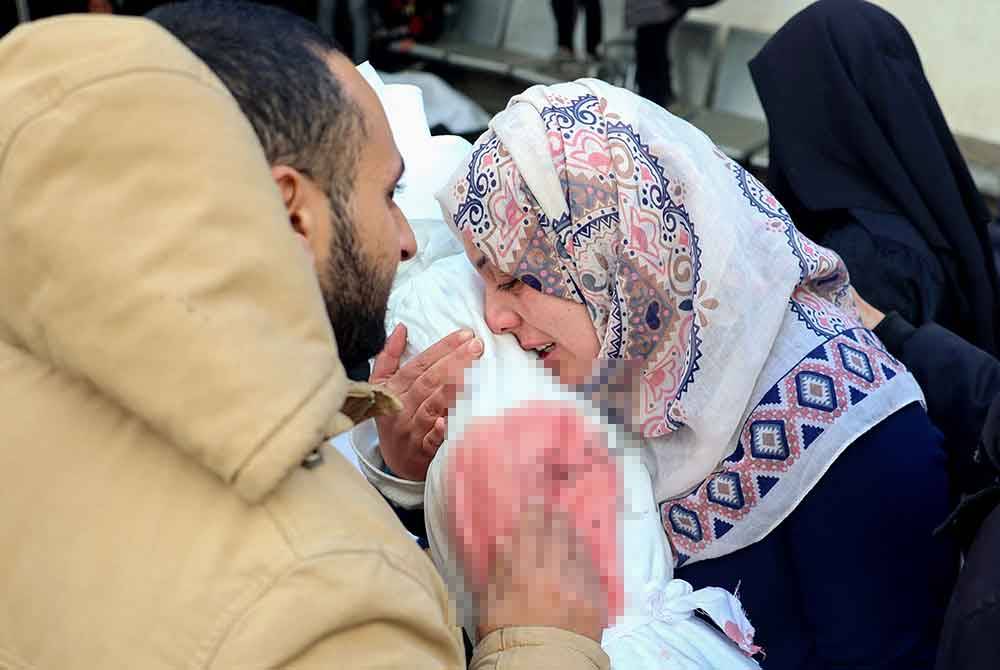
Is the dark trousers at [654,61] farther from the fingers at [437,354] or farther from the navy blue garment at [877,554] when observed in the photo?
the navy blue garment at [877,554]

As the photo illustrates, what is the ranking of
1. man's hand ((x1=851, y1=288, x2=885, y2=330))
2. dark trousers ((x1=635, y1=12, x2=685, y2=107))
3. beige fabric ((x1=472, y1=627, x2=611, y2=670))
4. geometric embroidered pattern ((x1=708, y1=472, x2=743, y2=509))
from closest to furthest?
beige fabric ((x1=472, y1=627, x2=611, y2=670))
geometric embroidered pattern ((x1=708, y1=472, x2=743, y2=509))
man's hand ((x1=851, y1=288, x2=885, y2=330))
dark trousers ((x1=635, y1=12, x2=685, y2=107))

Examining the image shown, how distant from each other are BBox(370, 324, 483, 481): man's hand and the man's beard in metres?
0.58

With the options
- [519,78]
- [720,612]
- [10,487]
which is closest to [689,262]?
[720,612]

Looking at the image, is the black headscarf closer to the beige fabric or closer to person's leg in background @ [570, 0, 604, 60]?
the beige fabric

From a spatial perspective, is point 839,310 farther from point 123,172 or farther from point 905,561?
point 123,172

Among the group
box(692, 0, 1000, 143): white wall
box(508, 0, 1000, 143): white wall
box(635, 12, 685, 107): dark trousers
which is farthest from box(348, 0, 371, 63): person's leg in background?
box(692, 0, 1000, 143): white wall

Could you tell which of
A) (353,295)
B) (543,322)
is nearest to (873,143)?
(543,322)

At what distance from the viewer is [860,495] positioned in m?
1.52

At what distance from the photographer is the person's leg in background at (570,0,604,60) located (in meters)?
5.68

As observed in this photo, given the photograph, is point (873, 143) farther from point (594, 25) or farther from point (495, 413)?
point (594, 25)

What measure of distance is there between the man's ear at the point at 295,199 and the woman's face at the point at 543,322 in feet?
2.62

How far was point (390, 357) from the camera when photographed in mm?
1887

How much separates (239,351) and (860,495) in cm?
112

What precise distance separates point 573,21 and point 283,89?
16.7 feet
